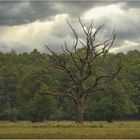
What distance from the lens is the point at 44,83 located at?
85.4m

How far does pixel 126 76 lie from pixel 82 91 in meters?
55.4

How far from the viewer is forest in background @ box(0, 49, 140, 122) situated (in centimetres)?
8025

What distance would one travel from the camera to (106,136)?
2780 cm

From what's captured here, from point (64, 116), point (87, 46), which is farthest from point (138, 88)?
point (87, 46)

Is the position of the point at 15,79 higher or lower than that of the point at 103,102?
higher

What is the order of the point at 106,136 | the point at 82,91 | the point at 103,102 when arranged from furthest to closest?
the point at 103,102, the point at 82,91, the point at 106,136

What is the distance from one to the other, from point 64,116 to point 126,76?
673 inches

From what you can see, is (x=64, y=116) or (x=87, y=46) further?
(x=64, y=116)

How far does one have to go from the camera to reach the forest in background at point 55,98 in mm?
80250

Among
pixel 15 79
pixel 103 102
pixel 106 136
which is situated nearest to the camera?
pixel 106 136

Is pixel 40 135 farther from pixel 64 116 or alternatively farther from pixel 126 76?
pixel 126 76

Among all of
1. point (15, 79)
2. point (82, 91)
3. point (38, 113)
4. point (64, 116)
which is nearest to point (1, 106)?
point (15, 79)

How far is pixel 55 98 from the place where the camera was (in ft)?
286

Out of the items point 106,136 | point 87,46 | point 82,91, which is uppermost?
point 87,46
